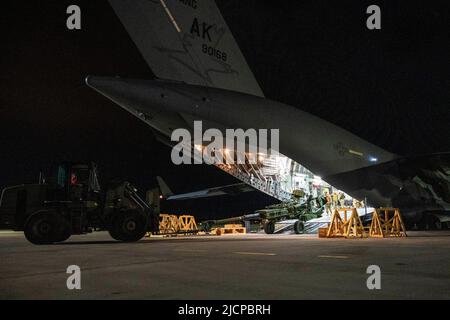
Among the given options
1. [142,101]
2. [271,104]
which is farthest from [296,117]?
[142,101]

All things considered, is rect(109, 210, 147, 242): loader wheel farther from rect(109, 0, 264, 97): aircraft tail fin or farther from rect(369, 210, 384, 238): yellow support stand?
rect(369, 210, 384, 238): yellow support stand

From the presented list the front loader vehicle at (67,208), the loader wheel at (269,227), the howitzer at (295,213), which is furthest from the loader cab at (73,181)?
the loader wheel at (269,227)

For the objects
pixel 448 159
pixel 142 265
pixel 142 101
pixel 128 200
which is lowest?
pixel 142 265

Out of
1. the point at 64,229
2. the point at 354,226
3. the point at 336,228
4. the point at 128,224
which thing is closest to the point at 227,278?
the point at 64,229

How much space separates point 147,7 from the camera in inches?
A: 544

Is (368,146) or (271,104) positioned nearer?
(271,104)

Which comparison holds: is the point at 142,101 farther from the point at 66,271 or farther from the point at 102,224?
the point at 66,271

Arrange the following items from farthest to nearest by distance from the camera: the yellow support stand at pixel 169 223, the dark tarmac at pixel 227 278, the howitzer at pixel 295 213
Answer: the yellow support stand at pixel 169 223
the howitzer at pixel 295 213
the dark tarmac at pixel 227 278

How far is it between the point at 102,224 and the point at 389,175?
50.7 feet

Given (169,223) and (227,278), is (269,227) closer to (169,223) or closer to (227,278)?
(169,223)

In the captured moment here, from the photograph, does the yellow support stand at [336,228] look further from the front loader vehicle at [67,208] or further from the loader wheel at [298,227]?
the front loader vehicle at [67,208]

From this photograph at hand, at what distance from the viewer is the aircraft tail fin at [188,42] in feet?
46.0

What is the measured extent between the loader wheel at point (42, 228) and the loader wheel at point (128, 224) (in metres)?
1.79
